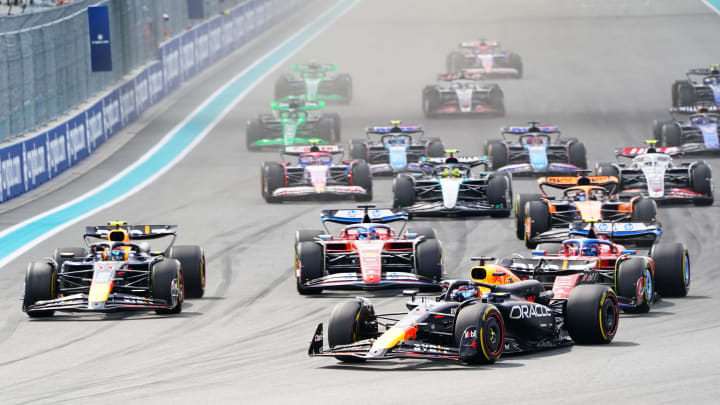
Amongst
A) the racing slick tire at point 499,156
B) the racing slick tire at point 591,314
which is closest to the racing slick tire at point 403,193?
the racing slick tire at point 499,156

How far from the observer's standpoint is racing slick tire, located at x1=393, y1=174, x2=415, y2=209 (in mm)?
29719

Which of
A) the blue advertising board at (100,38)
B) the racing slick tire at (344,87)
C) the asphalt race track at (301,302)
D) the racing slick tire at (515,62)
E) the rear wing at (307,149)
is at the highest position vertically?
the blue advertising board at (100,38)

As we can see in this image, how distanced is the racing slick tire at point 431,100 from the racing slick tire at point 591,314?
3065 cm

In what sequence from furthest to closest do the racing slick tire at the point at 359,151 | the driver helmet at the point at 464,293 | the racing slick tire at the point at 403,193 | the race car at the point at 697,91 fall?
1. the race car at the point at 697,91
2. the racing slick tire at the point at 359,151
3. the racing slick tire at the point at 403,193
4. the driver helmet at the point at 464,293

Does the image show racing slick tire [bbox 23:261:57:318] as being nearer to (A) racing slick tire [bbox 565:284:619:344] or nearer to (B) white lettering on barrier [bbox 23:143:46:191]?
(A) racing slick tire [bbox 565:284:619:344]

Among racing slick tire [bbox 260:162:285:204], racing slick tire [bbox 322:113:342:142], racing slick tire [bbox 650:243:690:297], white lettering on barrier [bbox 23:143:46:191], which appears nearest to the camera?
racing slick tire [bbox 650:243:690:297]

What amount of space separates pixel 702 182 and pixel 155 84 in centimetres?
2667

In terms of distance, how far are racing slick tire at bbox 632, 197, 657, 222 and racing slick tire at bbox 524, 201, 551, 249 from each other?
1.66 m

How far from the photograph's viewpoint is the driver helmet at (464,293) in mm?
16531

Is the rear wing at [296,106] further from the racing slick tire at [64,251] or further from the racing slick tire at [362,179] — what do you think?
the racing slick tire at [64,251]

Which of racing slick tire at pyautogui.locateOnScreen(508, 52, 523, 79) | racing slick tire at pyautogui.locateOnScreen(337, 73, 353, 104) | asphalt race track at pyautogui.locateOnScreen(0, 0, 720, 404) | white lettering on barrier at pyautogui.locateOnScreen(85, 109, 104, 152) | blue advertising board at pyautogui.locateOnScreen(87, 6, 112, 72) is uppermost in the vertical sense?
blue advertising board at pyautogui.locateOnScreen(87, 6, 112, 72)

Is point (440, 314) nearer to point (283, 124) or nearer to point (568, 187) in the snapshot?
point (568, 187)

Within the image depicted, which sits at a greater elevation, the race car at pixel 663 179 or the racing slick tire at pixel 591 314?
the race car at pixel 663 179

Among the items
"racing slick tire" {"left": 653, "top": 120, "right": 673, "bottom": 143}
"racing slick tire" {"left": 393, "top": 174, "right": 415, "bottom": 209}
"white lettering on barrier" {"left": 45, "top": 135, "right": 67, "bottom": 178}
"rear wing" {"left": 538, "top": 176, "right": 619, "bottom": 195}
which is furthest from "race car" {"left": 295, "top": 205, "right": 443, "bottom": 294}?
"racing slick tire" {"left": 653, "top": 120, "right": 673, "bottom": 143}
